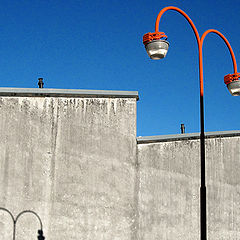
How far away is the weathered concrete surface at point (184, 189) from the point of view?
1529 cm

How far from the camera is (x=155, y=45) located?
9336mm

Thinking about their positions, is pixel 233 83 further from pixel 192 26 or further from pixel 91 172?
pixel 91 172

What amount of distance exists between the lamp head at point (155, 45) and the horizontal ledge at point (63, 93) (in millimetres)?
6056

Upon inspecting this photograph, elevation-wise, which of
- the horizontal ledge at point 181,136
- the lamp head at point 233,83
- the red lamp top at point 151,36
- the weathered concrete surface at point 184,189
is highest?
the red lamp top at point 151,36

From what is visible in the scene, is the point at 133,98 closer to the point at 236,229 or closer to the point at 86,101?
the point at 86,101

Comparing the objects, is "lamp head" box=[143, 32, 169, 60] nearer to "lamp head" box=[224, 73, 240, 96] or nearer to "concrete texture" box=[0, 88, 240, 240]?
"lamp head" box=[224, 73, 240, 96]

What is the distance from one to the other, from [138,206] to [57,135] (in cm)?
387

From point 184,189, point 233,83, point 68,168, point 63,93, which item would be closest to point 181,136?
point 184,189

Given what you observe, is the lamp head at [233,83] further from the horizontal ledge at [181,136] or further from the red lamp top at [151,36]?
the horizontal ledge at [181,136]

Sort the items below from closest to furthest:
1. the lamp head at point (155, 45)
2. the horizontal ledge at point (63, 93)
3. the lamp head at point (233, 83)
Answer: the lamp head at point (155, 45) → the lamp head at point (233, 83) → the horizontal ledge at point (63, 93)

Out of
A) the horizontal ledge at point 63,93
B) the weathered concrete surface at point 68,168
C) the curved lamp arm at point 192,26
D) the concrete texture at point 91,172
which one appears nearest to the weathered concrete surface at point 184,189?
the concrete texture at point 91,172

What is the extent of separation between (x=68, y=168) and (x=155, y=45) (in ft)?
22.8

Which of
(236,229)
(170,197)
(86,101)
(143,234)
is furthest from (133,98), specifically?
(236,229)

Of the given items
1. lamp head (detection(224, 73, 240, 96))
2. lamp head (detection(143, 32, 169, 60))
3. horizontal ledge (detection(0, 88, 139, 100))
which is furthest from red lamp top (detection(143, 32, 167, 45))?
horizontal ledge (detection(0, 88, 139, 100))
